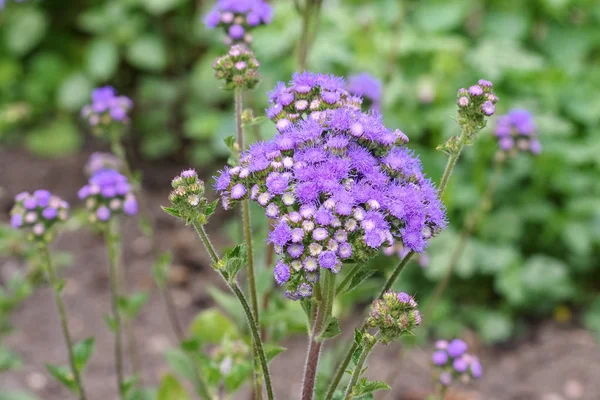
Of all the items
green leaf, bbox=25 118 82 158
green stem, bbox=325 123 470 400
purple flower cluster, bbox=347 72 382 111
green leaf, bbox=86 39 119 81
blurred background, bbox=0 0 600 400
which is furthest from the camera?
green leaf, bbox=25 118 82 158

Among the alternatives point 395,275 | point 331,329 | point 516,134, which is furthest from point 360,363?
point 516,134

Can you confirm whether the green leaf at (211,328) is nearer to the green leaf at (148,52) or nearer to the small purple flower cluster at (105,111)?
the small purple flower cluster at (105,111)

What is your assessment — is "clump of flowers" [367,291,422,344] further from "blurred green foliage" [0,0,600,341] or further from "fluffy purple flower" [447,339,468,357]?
"blurred green foliage" [0,0,600,341]

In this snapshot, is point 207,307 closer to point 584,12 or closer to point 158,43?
point 158,43

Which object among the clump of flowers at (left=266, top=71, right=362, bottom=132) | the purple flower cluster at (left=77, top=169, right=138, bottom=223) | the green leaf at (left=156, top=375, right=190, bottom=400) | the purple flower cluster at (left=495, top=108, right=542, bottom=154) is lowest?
the green leaf at (left=156, top=375, right=190, bottom=400)

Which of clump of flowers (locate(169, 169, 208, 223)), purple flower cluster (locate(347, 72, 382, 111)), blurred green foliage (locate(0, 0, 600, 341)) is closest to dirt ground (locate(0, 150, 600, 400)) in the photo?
blurred green foliage (locate(0, 0, 600, 341))
